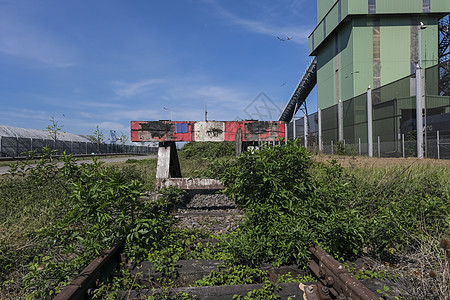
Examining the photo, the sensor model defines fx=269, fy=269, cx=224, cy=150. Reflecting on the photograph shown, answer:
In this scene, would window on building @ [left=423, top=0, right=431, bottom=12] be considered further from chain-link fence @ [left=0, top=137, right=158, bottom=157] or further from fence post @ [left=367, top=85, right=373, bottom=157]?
chain-link fence @ [left=0, top=137, right=158, bottom=157]

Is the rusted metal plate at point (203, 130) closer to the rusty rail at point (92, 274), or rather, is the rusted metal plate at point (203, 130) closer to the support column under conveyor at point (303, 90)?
the rusty rail at point (92, 274)

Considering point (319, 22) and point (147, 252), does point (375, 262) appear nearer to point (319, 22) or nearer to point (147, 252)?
point (147, 252)

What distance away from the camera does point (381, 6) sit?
2805cm

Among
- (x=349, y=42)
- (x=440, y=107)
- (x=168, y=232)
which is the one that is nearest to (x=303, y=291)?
(x=168, y=232)

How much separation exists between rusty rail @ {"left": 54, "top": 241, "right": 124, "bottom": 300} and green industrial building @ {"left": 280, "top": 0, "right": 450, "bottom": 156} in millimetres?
18873

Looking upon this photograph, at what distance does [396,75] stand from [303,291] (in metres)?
33.3

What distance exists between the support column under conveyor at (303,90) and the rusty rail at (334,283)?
34050mm

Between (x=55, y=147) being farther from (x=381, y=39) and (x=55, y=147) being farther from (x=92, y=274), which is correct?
(x=92, y=274)

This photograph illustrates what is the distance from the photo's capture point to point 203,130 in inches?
252

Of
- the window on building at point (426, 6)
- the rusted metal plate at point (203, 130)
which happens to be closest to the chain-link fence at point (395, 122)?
the rusted metal plate at point (203, 130)

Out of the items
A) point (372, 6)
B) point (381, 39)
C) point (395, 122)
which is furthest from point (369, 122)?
point (372, 6)

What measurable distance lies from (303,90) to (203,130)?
106 feet

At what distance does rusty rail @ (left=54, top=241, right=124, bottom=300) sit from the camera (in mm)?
1927

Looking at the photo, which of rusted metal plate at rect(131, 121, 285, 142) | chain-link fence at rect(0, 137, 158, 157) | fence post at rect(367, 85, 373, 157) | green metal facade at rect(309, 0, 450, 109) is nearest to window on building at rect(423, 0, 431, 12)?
green metal facade at rect(309, 0, 450, 109)
